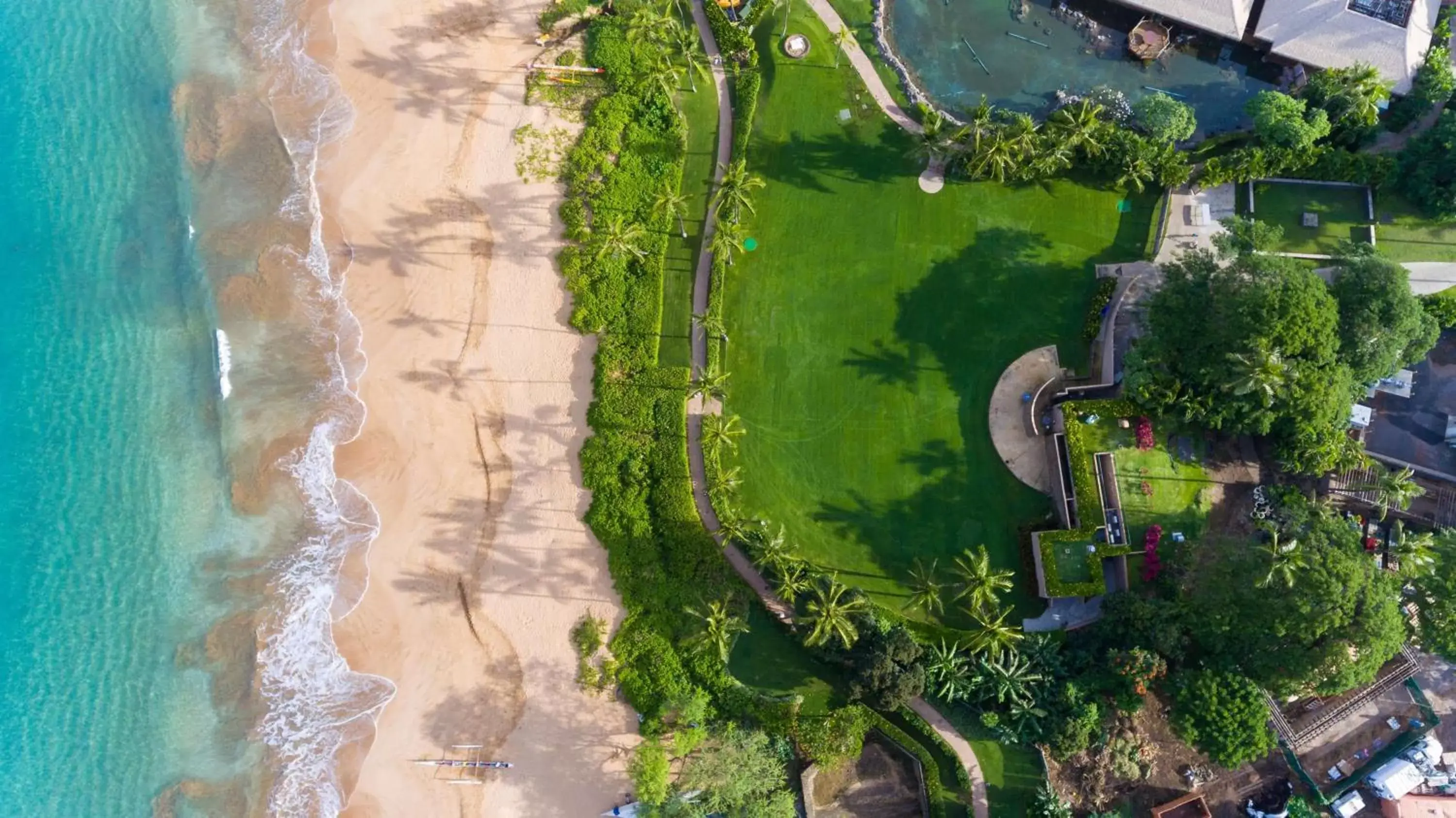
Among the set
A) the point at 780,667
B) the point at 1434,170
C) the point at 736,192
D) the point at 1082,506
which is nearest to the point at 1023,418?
the point at 1082,506

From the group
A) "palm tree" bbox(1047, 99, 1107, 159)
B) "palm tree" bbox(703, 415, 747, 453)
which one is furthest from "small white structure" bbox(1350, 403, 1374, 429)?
"palm tree" bbox(703, 415, 747, 453)

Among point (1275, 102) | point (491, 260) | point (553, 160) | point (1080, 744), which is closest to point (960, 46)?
point (1275, 102)

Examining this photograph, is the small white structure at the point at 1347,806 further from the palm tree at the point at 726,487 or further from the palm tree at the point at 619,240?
the palm tree at the point at 619,240

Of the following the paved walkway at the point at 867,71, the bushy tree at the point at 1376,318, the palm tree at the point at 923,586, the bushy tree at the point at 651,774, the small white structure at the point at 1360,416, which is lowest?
the bushy tree at the point at 651,774

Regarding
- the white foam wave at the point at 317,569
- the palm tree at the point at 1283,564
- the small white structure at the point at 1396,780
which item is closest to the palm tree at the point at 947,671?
the palm tree at the point at 1283,564

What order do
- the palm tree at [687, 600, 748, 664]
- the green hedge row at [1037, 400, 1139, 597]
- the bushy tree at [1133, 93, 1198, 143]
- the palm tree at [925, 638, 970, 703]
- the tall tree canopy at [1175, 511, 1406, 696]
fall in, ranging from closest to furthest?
the tall tree canopy at [1175, 511, 1406, 696], the palm tree at [687, 600, 748, 664], the palm tree at [925, 638, 970, 703], the green hedge row at [1037, 400, 1139, 597], the bushy tree at [1133, 93, 1198, 143]

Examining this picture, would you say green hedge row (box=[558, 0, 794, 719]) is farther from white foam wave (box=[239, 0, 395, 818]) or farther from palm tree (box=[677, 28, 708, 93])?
white foam wave (box=[239, 0, 395, 818])

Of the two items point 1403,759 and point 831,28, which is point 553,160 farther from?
point 1403,759
